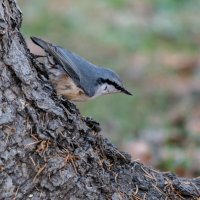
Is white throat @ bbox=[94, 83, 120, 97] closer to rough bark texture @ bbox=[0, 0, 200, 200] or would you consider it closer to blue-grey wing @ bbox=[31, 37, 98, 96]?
blue-grey wing @ bbox=[31, 37, 98, 96]

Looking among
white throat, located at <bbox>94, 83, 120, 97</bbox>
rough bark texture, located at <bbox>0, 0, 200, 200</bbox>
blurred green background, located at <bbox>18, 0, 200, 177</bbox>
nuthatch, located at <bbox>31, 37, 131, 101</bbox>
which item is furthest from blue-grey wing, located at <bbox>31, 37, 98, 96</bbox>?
blurred green background, located at <bbox>18, 0, 200, 177</bbox>

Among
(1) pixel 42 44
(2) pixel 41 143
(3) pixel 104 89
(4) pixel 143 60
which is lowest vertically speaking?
(2) pixel 41 143

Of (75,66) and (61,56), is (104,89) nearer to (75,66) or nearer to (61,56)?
(75,66)

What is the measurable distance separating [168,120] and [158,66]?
186cm

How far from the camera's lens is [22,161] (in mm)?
3846

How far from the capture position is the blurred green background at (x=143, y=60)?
7754 mm

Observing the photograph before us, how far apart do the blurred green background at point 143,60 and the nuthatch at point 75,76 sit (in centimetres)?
166

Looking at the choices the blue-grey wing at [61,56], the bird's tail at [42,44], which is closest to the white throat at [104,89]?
the blue-grey wing at [61,56]

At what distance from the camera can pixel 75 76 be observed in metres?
4.94

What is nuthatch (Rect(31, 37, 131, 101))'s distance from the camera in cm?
471

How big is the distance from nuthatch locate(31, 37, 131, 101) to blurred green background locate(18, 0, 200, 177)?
166 cm

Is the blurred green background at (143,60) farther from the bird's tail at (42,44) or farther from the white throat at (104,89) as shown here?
the bird's tail at (42,44)

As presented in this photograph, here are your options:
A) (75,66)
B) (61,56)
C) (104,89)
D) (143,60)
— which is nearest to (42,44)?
(61,56)

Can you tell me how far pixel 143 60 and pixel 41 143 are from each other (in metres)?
6.71
